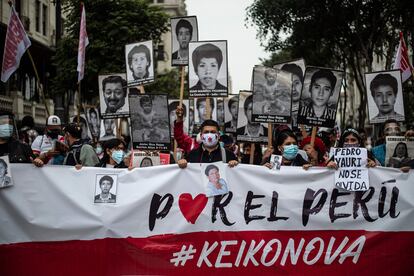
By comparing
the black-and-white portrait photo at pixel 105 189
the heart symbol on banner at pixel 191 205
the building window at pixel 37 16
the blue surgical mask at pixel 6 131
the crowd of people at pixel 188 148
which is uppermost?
the building window at pixel 37 16

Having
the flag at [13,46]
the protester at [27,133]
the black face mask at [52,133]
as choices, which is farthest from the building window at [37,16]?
the black face mask at [52,133]

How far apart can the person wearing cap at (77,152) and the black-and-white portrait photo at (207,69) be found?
162cm

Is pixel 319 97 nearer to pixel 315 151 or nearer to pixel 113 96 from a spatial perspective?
pixel 315 151

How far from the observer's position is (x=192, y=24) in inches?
383

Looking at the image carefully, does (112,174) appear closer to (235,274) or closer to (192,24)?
(235,274)

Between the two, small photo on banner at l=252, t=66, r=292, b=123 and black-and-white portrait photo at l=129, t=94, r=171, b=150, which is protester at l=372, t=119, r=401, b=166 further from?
black-and-white portrait photo at l=129, t=94, r=171, b=150

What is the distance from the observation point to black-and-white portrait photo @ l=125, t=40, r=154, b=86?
9.77 m

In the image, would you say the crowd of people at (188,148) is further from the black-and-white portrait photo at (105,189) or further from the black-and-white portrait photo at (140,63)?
the black-and-white portrait photo at (140,63)

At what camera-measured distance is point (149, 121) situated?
7.64m

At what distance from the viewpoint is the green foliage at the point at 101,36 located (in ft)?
86.3

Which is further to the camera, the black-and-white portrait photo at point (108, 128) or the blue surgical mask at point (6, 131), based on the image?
the black-and-white portrait photo at point (108, 128)

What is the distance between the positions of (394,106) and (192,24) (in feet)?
10.5

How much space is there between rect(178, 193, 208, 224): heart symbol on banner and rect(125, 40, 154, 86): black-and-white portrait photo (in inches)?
148

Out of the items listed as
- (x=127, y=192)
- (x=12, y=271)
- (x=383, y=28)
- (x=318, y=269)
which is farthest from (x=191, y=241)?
Answer: (x=383, y=28)
